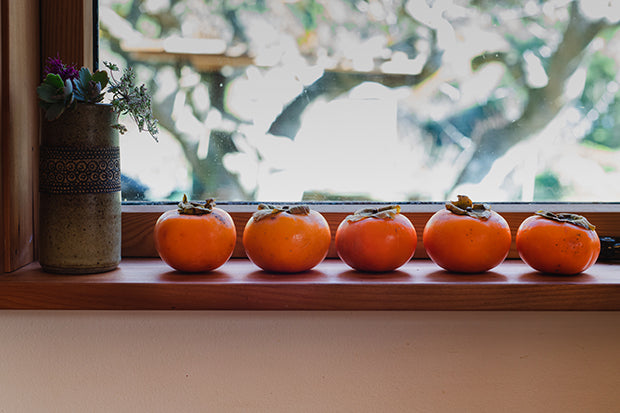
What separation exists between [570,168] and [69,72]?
953 millimetres

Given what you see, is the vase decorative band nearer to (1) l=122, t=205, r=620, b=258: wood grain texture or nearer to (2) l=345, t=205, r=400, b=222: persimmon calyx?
(1) l=122, t=205, r=620, b=258: wood grain texture

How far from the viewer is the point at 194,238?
2.78 ft

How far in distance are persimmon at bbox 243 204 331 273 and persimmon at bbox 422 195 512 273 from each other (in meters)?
0.18

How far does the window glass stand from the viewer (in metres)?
1.07

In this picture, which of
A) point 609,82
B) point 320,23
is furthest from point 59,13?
point 609,82

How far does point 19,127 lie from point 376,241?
0.60 m

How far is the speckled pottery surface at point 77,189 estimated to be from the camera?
0.85 meters

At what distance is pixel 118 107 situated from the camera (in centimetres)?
87

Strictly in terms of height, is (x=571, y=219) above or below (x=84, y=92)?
below

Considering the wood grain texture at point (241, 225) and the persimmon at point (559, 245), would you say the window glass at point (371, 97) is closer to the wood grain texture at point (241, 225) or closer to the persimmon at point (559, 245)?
the wood grain texture at point (241, 225)

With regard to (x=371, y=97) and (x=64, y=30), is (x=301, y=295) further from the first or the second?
(x=64, y=30)

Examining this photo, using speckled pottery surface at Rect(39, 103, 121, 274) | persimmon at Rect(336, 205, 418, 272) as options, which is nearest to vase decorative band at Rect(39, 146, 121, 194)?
speckled pottery surface at Rect(39, 103, 121, 274)

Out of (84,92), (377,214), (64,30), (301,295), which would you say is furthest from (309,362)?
(64,30)

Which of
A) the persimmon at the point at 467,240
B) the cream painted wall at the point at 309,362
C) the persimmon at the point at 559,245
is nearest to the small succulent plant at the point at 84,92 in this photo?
the cream painted wall at the point at 309,362
